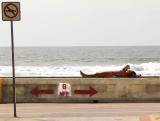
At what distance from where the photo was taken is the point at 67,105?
18.2m

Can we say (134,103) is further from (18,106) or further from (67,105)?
(18,106)

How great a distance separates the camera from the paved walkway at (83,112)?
14258 millimetres

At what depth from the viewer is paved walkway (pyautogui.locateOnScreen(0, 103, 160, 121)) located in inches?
561

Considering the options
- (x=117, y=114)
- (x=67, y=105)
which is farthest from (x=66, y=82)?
(x=117, y=114)

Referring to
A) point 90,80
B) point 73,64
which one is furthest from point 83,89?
point 73,64

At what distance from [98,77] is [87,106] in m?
2.61
